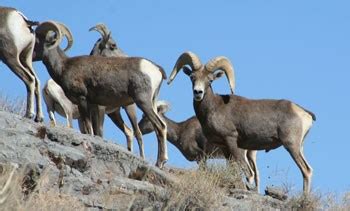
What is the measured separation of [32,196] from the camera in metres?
10.8

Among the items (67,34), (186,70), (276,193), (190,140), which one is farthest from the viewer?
(190,140)

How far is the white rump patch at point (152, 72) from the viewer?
54.5 feet

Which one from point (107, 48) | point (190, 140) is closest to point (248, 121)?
point (190, 140)

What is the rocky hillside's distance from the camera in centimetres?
1191

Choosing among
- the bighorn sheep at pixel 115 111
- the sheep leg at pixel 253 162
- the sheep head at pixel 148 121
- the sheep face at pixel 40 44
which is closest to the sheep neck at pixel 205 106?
the bighorn sheep at pixel 115 111

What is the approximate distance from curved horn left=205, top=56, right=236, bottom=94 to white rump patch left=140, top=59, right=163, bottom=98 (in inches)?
57.9

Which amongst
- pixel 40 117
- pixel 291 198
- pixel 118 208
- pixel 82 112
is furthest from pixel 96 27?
pixel 118 208

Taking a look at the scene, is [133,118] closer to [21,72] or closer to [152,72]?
[152,72]

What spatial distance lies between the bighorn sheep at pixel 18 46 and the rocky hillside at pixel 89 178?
120 centimetres

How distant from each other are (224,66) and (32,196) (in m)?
7.90

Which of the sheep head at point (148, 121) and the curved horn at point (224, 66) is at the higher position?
the curved horn at point (224, 66)

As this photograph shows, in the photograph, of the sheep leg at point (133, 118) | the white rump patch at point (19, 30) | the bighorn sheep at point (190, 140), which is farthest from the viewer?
the bighorn sheep at point (190, 140)

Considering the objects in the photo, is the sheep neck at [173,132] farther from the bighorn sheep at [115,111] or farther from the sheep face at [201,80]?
the sheep face at [201,80]

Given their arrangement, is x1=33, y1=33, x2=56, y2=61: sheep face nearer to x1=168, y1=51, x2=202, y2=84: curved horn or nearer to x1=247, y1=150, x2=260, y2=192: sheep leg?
x1=168, y1=51, x2=202, y2=84: curved horn
